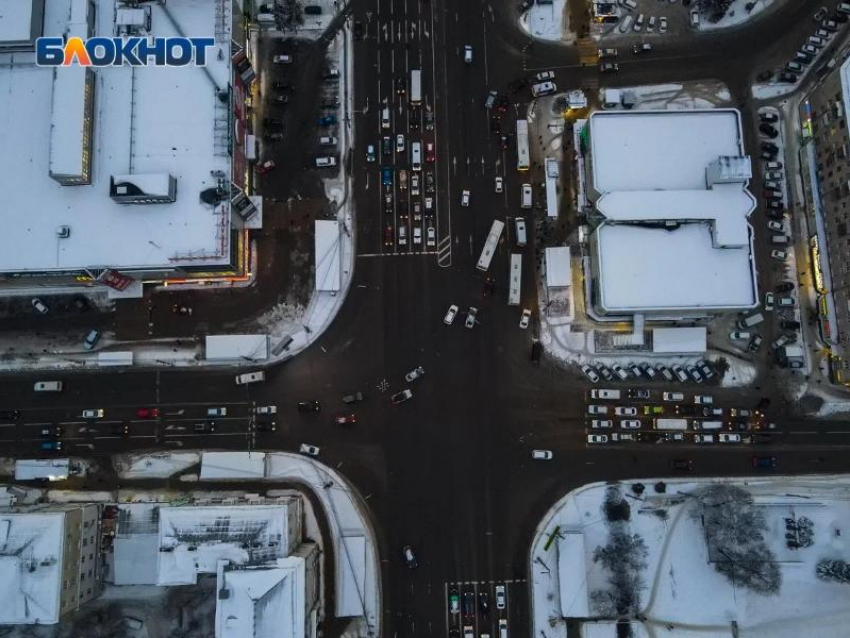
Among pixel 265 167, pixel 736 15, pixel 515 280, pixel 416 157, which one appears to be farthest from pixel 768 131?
pixel 265 167

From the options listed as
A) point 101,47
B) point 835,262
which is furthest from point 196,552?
point 835,262

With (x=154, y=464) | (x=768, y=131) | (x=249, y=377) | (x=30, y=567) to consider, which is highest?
(x=768, y=131)

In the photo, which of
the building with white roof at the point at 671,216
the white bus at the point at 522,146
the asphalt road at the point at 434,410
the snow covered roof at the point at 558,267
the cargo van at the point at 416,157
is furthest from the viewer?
the cargo van at the point at 416,157

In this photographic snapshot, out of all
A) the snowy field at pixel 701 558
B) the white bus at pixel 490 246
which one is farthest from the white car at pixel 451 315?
the snowy field at pixel 701 558

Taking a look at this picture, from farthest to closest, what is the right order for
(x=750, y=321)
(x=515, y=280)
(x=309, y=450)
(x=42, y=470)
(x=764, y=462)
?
(x=515, y=280) < (x=750, y=321) < (x=309, y=450) < (x=764, y=462) < (x=42, y=470)

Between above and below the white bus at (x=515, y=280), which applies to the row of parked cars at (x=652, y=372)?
below

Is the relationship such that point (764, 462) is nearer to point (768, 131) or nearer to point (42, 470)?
point (768, 131)

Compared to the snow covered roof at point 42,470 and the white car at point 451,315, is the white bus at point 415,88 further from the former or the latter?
the snow covered roof at point 42,470
